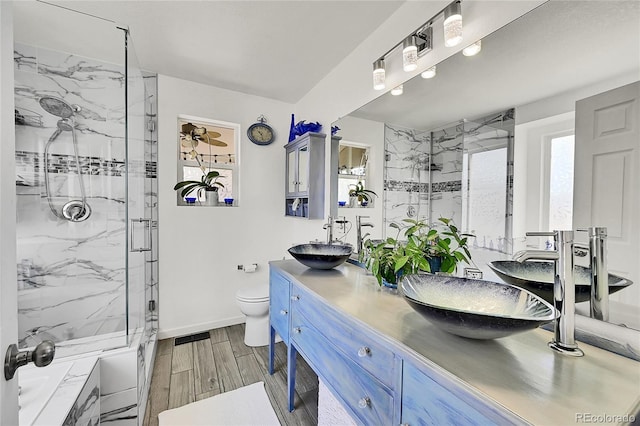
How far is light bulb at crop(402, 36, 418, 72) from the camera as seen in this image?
57.6 inches

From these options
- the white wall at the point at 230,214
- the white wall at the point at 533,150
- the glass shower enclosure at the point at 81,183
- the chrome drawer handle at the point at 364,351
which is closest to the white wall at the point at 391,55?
the white wall at the point at 230,214

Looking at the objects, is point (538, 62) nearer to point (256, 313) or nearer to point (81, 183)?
point (256, 313)

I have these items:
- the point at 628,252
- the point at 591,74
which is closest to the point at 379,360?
the point at 628,252

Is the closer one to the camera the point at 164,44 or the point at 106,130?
the point at 164,44

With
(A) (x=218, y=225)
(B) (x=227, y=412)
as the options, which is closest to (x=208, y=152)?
(A) (x=218, y=225)

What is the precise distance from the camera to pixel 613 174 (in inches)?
34.5

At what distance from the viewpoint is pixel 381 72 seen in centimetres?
172

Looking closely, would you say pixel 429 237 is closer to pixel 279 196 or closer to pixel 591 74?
pixel 591 74

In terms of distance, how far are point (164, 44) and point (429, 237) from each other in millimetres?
2295

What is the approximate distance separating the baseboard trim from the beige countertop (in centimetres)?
212

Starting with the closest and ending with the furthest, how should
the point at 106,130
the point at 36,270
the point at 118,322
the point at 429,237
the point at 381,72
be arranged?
1. the point at 429,237
2. the point at 381,72
3. the point at 118,322
4. the point at 36,270
5. the point at 106,130

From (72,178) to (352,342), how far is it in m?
2.51

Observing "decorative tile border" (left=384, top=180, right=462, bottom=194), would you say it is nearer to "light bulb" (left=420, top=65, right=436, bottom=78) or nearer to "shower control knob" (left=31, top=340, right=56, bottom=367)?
"light bulb" (left=420, top=65, right=436, bottom=78)

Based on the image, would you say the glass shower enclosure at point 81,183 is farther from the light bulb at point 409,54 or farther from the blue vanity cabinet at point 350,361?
the light bulb at point 409,54
